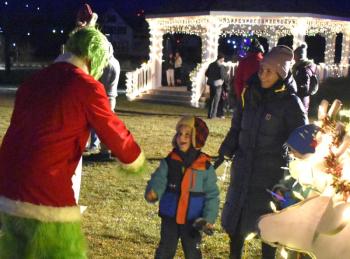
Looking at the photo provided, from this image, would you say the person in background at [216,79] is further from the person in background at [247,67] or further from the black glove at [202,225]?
the black glove at [202,225]

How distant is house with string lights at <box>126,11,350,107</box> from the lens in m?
20.0

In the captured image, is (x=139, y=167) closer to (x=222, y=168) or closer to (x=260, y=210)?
(x=260, y=210)

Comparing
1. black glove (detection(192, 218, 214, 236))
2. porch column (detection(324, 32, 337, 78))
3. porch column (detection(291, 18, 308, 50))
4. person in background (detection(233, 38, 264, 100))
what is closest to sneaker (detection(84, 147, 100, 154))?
person in background (detection(233, 38, 264, 100))

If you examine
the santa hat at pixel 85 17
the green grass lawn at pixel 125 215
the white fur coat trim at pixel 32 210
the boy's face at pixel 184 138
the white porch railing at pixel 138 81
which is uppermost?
the santa hat at pixel 85 17

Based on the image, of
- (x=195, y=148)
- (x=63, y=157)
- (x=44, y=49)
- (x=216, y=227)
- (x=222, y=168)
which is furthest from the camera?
(x=44, y=49)

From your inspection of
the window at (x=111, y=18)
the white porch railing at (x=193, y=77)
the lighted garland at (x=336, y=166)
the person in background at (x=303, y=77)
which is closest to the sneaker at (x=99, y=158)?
the person in background at (x=303, y=77)

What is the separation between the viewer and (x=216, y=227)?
644 centimetres

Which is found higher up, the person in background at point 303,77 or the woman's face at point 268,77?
the woman's face at point 268,77

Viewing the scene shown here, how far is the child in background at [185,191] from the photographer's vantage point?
14.5 feet

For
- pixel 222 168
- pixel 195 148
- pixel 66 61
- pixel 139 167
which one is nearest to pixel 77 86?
pixel 66 61

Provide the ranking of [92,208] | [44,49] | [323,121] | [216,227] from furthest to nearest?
[44,49], [92,208], [216,227], [323,121]

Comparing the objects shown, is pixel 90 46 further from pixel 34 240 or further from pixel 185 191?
pixel 185 191

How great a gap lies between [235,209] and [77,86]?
5.98 feet

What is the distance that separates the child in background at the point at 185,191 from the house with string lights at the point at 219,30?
15210 millimetres
